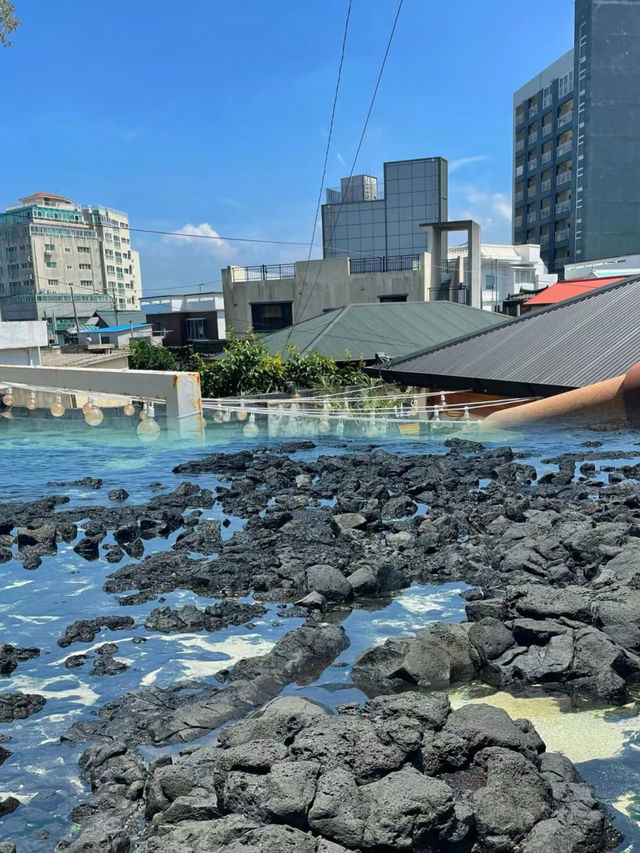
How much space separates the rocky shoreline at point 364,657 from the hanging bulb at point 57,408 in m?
8.48

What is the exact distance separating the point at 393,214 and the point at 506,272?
12.1 metres

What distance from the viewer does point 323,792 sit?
12.6 feet

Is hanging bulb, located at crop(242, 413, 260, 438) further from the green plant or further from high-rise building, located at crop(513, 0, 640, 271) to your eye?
high-rise building, located at crop(513, 0, 640, 271)

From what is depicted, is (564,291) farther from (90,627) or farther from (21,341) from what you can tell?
(90,627)

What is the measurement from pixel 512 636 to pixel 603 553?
2.06 meters

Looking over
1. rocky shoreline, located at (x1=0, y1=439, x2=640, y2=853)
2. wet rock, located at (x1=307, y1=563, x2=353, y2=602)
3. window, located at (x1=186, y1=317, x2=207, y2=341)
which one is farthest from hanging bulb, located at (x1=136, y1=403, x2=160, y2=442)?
window, located at (x1=186, y1=317, x2=207, y2=341)

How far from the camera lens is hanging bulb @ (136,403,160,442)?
16.5 m

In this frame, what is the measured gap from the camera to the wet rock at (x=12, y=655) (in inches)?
250

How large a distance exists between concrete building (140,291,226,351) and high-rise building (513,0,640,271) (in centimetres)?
2835

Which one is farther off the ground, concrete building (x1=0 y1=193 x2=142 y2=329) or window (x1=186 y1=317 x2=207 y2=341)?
concrete building (x1=0 y1=193 x2=142 y2=329)

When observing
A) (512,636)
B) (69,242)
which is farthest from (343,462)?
(69,242)

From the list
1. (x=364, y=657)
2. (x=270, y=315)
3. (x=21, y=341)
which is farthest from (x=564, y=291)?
(x=364, y=657)

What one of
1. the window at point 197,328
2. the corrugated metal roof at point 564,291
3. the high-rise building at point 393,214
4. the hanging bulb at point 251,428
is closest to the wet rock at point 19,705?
the hanging bulb at point 251,428

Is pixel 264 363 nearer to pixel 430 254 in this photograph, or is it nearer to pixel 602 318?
pixel 602 318
